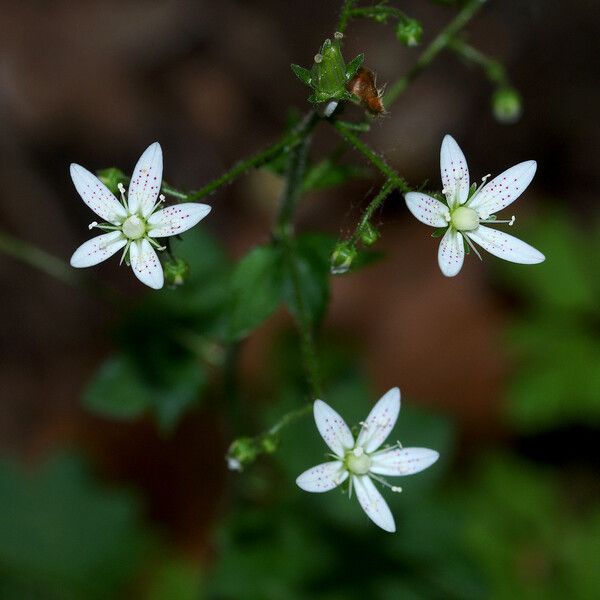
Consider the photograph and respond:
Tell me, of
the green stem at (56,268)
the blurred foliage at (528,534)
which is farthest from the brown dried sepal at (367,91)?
the blurred foliage at (528,534)

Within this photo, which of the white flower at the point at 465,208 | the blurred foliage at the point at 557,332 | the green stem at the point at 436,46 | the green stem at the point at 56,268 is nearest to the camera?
the white flower at the point at 465,208

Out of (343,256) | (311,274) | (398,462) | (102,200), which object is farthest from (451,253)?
(102,200)

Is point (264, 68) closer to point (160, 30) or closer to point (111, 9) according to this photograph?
point (160, 30)

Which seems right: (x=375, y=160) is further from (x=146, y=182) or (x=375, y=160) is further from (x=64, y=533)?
(x=64, y=533)

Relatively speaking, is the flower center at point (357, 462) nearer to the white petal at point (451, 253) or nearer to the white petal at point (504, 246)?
the white petal at point (451, 253)

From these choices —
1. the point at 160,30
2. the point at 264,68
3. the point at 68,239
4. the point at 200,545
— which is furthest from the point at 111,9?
the point at 200,545

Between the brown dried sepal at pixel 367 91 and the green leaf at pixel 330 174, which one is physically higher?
the green leaf at pixel 330 174

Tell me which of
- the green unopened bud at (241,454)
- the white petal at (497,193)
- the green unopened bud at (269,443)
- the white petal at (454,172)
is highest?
the white petal at (497,193)
